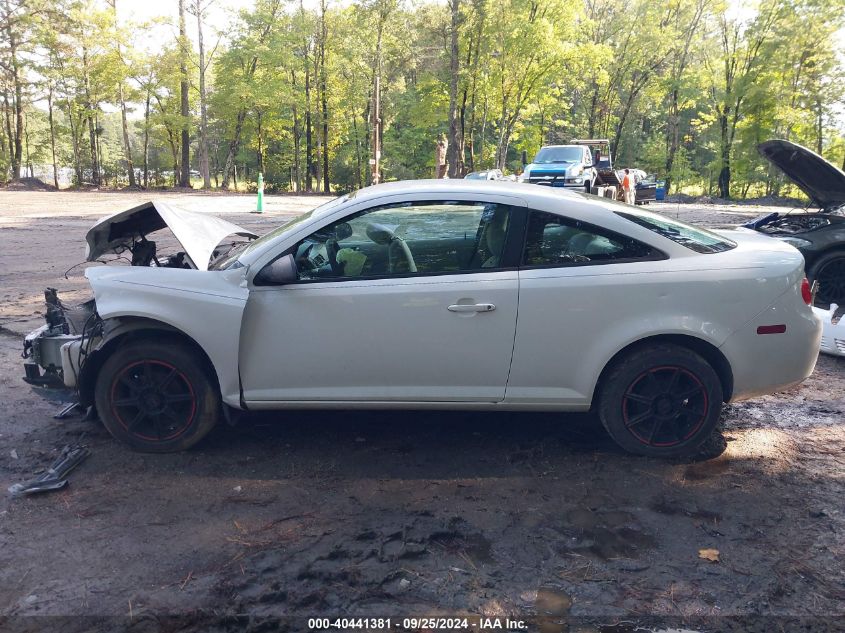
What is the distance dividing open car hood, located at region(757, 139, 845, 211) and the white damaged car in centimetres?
455

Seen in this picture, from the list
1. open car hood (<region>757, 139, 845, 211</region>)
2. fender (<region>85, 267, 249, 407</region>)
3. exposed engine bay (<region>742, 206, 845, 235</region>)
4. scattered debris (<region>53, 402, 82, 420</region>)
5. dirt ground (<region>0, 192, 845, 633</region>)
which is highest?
open car hood (<region>757, 139, 845, 211</region>)

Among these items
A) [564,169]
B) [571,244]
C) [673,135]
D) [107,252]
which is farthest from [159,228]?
[673,135]

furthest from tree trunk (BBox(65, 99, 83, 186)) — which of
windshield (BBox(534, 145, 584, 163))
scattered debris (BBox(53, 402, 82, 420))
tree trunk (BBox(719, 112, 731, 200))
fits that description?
scattered debris (BBox(53, 402, 82, 420))

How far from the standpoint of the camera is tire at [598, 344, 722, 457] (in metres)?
3.77

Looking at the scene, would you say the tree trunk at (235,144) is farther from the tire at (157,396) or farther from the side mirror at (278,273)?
the side mirror at (278,273)

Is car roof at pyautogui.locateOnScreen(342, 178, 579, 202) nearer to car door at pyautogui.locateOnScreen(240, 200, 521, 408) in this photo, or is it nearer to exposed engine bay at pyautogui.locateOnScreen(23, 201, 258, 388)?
car door at pyautogui.locateOnScreen(240, 200, 521, 408)

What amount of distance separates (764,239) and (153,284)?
408 cm

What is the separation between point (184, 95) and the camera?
43469 mm

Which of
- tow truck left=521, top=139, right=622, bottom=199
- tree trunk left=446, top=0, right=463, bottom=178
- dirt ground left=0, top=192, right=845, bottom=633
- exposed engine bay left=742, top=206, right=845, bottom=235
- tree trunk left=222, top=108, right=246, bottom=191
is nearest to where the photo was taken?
dirt ground left=0, top=192, right=845, bottom=633

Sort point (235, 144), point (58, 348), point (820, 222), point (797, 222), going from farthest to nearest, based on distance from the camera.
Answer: point (235, 144) < point (797, 222) < point (820, 222) < point (58, 348)

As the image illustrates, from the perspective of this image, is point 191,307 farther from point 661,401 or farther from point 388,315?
point 661,401

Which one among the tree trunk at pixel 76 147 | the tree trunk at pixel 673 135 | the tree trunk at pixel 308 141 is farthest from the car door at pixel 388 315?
the tree trunk at pixel 76 147

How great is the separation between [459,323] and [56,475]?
8.18 ft

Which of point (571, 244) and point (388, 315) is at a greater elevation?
point (571, 244)
